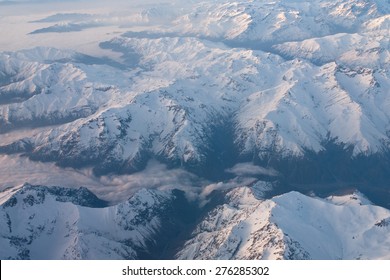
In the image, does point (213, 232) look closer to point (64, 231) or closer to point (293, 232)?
point (293, 232)

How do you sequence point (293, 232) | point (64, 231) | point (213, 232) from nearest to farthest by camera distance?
point (293, 232), point (64, 231), point (213, 232)

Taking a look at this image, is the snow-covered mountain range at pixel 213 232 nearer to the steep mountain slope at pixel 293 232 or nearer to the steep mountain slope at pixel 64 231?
the steep mountain slope at pixel 293 232

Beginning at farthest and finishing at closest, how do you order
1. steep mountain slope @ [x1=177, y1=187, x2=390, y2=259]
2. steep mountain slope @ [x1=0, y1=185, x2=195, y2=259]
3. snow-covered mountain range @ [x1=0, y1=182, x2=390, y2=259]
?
steep mountain slope @ [x1=0, y1=185, x2=195, y2=259] → snow-covered mountain range @ [x1=0, y1=182, x2=390, y2=259] → steep mountain slope @ [x1=177, y1=187, x2=390, y2=259]

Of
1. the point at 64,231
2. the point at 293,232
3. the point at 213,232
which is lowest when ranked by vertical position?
the point at 213,232

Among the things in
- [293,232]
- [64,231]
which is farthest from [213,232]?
[64,231]

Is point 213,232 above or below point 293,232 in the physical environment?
below

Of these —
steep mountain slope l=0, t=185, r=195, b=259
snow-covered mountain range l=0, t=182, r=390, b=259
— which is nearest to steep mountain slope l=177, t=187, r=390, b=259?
snow-covered mountain range l=0, t=182, r=390, b=259

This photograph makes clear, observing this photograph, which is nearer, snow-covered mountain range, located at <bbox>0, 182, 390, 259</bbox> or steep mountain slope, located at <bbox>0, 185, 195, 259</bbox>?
snow-covered mountain range, located at <bbox>0, 182, 390, 259</bbox>

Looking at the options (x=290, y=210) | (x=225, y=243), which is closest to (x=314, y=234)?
(x=290, y=210)

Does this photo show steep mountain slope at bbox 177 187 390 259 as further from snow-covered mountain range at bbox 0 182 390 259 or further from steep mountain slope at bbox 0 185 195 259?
steep mountain slope at bbox 0 185 195 259
